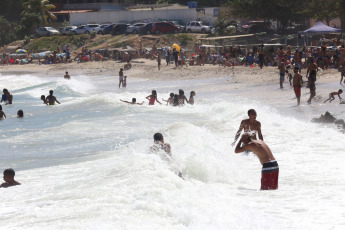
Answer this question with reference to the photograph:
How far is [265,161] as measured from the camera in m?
8.89

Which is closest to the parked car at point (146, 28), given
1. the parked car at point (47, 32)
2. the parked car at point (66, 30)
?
the parked car at point (66, 30)

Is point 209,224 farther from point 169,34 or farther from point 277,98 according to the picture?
point 169,34

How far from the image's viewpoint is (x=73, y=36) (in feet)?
188

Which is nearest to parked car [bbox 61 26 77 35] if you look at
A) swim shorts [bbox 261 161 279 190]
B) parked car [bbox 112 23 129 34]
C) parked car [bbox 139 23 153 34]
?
parked car [bbox 112 23 129 34]

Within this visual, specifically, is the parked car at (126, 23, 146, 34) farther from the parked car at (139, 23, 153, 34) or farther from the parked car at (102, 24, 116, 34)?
the parked car at (102, 24, 116, 34)

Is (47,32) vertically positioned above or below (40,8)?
below

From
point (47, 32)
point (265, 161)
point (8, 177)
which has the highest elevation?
point (47, 32)

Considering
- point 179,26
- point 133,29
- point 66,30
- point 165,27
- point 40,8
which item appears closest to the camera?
point 165,27

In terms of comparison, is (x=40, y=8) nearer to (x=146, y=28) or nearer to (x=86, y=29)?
(x=86, y=29)

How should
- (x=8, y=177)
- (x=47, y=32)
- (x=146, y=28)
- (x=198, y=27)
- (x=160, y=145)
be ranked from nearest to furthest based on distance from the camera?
(x=160, y=145) < (x=8, y=177) < (x=198, y=27) < (x=146, y=28) < (x=47, y=32)

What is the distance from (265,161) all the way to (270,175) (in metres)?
0.25

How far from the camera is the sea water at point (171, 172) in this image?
7.49 metres

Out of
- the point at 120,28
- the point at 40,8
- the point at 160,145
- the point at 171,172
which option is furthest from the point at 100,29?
the point at 171,172

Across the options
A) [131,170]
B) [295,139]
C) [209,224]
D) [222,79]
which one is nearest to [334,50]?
[222,79]
